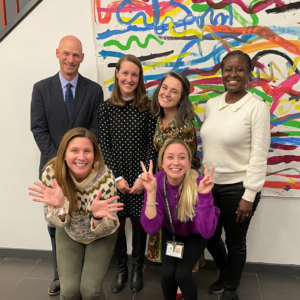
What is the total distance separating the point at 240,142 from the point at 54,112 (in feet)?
4.21

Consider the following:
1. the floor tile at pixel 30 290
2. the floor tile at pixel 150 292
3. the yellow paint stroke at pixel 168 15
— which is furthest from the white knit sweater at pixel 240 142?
the floor tile at pixel 30 290

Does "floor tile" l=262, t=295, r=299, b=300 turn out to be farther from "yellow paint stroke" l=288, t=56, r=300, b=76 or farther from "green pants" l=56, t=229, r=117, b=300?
"yellow paint stroke" l=288, t=56, r=300, b=76

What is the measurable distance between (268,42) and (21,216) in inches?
99.7

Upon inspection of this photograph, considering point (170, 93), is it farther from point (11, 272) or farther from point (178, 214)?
point (11, 272)

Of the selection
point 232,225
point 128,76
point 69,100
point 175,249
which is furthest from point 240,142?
point 69,100

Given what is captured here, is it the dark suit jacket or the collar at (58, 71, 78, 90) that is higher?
the collar at (58, 71, 78, 90)

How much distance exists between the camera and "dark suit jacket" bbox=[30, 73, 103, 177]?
223 centimetres

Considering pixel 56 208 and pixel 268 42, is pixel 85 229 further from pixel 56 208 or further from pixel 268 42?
pixel 268 42

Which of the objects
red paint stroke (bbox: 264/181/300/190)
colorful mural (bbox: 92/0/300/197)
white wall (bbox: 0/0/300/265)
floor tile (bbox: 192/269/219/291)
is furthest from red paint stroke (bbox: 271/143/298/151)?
floor tile (bbox: 192/269/219/291)

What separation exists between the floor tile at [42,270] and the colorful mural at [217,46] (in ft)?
5.59

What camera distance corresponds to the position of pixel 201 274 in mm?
2584

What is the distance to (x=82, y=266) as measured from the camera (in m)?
1.82

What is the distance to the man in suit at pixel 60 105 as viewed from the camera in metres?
2.22

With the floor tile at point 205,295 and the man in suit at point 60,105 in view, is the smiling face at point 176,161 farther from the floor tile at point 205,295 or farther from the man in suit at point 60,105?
the floor tile at point 205,295
